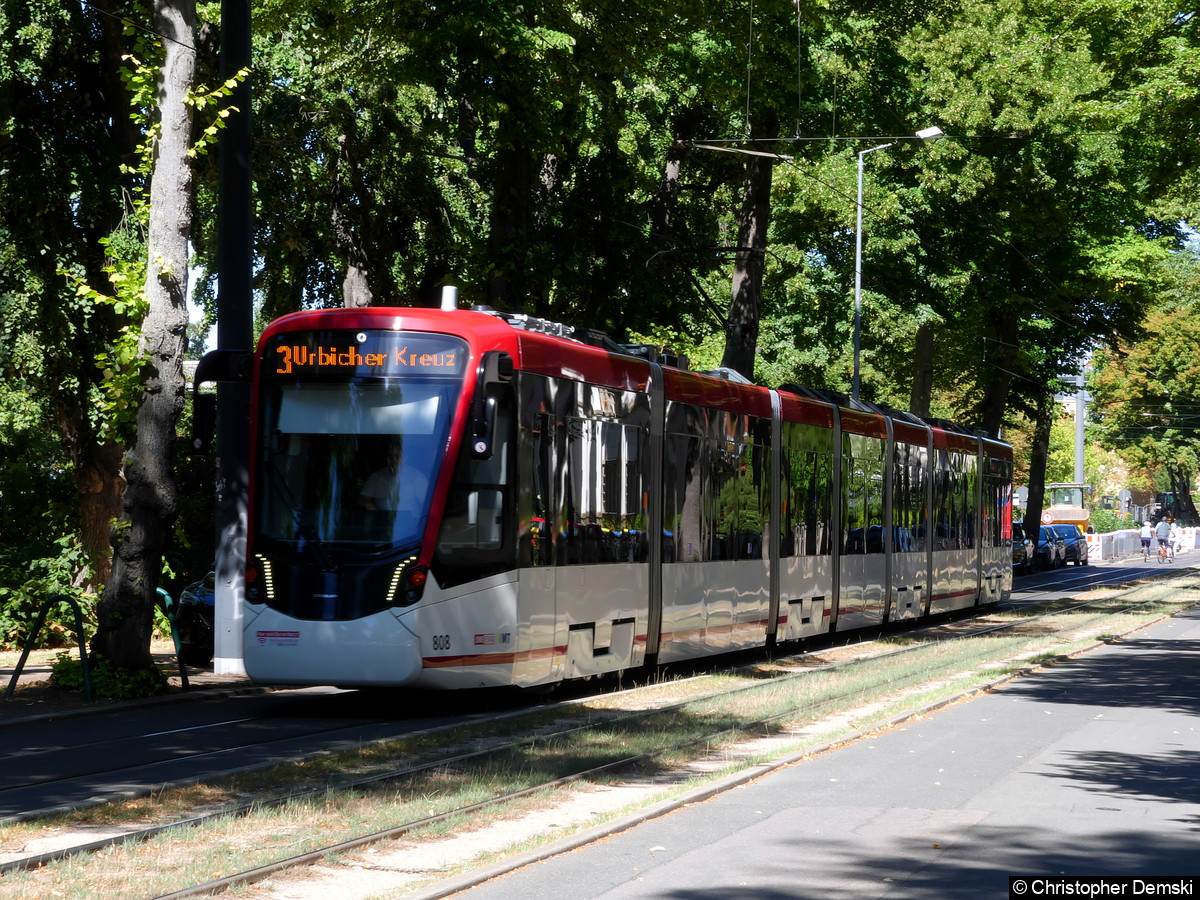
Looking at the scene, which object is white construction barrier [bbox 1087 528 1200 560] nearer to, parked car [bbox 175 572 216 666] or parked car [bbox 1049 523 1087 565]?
parked car [bbox 1049 523 1087 565]

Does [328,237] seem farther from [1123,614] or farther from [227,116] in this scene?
[1123,614]

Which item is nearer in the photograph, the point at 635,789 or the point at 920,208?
the point at 635,789

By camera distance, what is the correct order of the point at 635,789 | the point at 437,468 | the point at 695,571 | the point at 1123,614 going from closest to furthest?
the point at 635,789, the point at 437,468, the point at 695,571, the point at 1123,614

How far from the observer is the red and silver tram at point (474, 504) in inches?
513

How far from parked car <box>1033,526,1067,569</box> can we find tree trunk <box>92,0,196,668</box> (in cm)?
4325

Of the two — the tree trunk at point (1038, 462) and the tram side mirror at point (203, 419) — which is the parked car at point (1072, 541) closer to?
the tree trunk at point (1038, 462)

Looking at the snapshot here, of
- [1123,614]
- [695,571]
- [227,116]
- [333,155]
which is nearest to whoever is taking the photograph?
[227,116]

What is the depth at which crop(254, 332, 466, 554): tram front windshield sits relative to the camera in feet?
43.0

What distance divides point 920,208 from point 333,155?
1506cm

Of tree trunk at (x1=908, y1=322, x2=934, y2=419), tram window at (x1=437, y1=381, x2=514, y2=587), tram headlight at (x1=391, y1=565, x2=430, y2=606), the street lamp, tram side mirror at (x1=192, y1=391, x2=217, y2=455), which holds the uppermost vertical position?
the street lamp

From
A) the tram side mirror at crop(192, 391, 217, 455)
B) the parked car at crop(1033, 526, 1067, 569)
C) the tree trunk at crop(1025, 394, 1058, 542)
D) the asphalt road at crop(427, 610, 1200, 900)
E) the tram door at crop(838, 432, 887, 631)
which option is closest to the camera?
the asphalt road at crop(427, 610, 1200, 900)

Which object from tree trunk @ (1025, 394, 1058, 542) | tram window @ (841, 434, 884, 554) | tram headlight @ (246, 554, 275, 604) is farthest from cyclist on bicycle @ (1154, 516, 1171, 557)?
tram headlight @ (246, 554, 275, 604)

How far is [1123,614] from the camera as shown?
94.0ft

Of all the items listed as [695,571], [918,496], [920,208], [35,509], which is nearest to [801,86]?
[918,496]
